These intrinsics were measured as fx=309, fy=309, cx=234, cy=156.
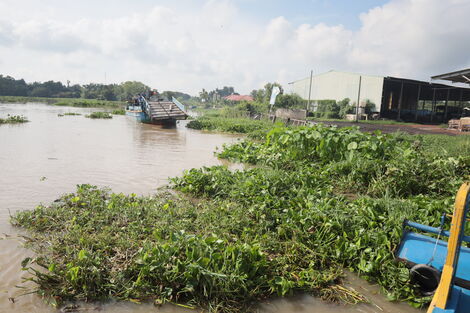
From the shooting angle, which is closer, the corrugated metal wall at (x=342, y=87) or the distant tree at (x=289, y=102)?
the corrugated metal wall at (x=342, y=87)

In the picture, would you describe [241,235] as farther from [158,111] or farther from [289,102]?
[289,102]

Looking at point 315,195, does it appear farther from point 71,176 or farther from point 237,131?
point 237,131

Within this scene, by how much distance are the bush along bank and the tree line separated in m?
67.8

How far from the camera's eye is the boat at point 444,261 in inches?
84.4

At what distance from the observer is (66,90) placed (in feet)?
288

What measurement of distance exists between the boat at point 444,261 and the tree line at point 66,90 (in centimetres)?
7036

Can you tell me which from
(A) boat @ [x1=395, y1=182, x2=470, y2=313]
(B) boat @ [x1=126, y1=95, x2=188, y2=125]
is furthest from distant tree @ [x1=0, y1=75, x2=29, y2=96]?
(A) boat @ [x1=395, y1=182, x2=470, y2=313]

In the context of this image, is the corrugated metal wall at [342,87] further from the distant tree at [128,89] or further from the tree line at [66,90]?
the distant tree at [128,89]

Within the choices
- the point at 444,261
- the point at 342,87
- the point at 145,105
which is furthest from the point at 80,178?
the point at 342,87

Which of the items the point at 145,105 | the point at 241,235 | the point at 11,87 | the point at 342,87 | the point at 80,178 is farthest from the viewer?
the point at 11,87

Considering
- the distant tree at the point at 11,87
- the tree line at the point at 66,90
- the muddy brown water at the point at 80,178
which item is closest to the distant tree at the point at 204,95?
the tree line at the point at 66,90

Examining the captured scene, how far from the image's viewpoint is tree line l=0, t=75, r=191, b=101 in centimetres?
7372

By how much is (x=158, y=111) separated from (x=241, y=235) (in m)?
20.2

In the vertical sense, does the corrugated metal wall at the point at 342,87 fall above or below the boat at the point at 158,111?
above
